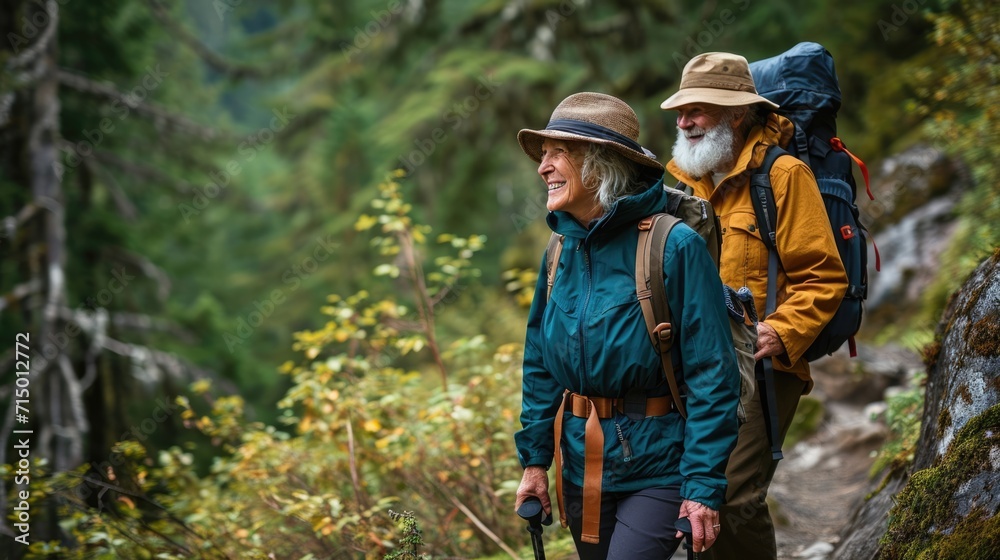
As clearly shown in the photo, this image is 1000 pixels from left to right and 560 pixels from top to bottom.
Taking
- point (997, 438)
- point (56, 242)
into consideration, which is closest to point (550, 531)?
point (997, 438)

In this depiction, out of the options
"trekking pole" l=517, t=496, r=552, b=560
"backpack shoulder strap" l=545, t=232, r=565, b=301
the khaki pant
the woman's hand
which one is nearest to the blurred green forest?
"trekking pole" l=517, t=496, r=552, b=560

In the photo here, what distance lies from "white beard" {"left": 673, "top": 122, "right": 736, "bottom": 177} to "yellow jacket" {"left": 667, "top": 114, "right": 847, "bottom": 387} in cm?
6

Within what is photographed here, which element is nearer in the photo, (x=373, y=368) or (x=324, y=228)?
(x=373, y=368)

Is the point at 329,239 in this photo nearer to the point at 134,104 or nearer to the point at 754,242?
the point at 134,104

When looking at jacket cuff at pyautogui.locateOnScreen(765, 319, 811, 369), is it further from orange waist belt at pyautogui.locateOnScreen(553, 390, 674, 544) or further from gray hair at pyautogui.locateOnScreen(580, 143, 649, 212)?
gray hair at pyautogui.locateOnScreen(580, 143, 649, 212)

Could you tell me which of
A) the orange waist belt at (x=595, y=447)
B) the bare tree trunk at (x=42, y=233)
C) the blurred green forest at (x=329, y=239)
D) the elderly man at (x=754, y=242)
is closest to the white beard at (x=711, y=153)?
the elderly man at (x=754, y=242)

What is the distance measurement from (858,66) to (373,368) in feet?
28.0

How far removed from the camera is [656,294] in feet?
8.54

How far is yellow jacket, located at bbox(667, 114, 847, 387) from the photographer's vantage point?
3.21 metres

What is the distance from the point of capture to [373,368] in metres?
6.18

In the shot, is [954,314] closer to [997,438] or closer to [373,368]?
[997,438]

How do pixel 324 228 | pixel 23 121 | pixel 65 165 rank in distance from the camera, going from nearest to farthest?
pixel 23 121
pixel 65 165
pixel 324 228

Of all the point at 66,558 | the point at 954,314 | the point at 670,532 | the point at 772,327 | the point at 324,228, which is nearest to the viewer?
the point at 670,532

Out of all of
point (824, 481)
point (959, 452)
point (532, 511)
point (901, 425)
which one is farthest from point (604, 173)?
point (824, 481)
